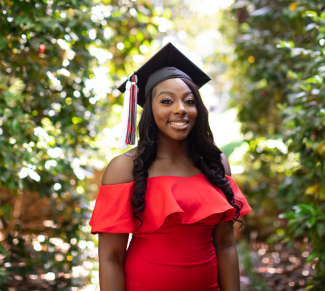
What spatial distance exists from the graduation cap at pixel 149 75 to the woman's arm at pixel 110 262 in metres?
0.46

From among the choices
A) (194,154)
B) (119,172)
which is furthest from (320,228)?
(119,172)

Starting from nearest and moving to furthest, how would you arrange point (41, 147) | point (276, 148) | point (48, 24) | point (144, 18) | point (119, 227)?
point (119, 227) → point (48, 24) → point (41, 147) → point (144, 18) → point (276, 148)

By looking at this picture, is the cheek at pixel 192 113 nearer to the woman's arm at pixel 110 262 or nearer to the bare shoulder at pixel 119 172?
the bare shoulder at pixel 119 172

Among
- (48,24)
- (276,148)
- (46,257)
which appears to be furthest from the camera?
(276,148)

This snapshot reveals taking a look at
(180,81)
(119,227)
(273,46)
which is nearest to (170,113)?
(180,81)

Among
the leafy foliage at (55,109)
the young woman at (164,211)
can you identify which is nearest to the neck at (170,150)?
the young woman at (164,211)

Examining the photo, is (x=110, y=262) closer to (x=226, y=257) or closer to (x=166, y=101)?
(x=226, y=257)

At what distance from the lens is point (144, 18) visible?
3.10m

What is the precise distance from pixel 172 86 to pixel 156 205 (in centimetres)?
58

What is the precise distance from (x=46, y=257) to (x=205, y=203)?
1.81m

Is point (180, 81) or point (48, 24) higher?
point (48, 24)

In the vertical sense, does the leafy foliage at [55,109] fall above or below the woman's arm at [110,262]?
above

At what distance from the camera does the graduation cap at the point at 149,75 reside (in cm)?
168

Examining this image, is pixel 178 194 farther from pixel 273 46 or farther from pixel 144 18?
pixel 273 46
